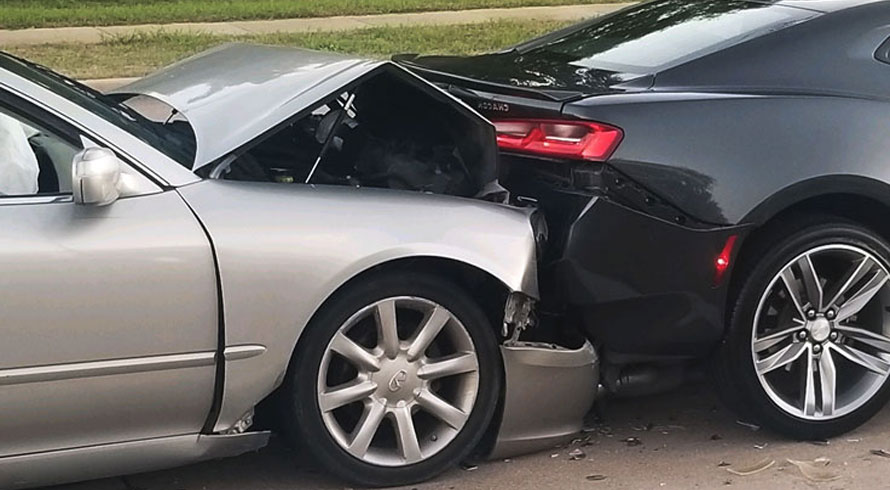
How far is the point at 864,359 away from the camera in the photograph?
430 centimetres

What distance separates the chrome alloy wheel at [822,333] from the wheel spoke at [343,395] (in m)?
1.38

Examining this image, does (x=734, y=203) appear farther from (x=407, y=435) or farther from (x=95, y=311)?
(x=95, y=311)

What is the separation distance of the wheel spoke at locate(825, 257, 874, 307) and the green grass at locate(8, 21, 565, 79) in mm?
8389

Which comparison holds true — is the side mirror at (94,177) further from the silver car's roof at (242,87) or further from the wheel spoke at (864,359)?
the wheel spoke at (864,359)

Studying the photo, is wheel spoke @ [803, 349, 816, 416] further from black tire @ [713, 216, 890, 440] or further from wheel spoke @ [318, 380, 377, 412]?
wheel spoke @ [318, 380, 377, 412]

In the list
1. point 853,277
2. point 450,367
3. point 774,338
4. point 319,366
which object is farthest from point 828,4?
point 319,366

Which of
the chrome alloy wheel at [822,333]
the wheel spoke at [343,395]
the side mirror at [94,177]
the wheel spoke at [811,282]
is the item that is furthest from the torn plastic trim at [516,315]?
the side mirror at [94,177]

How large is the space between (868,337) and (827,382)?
24cm

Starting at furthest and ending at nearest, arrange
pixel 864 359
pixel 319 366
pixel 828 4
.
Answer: pixel 828 4, pixel 864 359, pixel 319 366

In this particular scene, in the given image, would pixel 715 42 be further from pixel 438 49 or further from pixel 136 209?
pixel 438 49

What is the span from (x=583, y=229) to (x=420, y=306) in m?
0.61

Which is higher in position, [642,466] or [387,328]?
[387,328]

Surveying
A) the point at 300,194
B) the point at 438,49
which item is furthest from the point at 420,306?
the point at 438,49

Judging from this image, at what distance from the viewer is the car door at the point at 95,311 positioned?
3336mm
